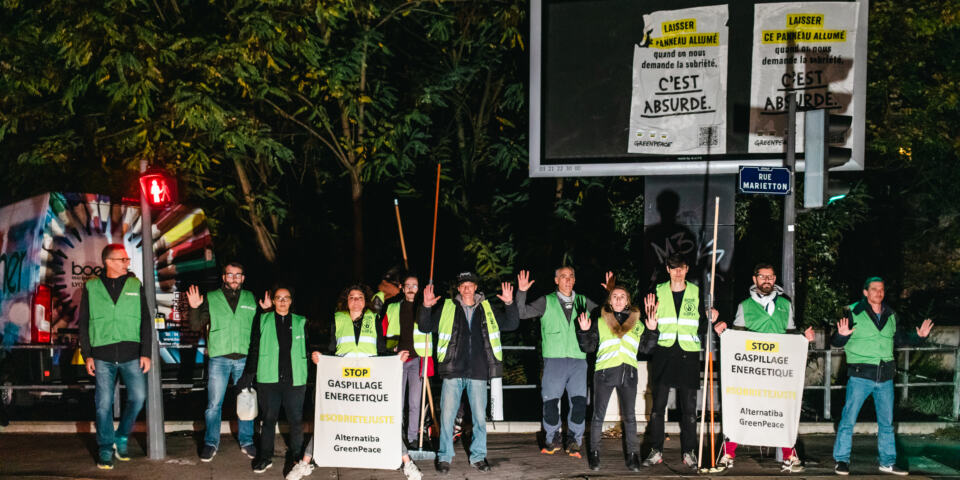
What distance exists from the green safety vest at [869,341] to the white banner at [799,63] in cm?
261

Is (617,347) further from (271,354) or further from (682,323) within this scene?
(271,354)

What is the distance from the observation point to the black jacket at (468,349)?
28.3 ft

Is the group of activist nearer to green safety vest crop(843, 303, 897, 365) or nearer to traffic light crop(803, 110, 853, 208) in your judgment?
green safety vest crop(843, 303, 897, 365)

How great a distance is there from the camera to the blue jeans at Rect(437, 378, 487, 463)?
863 cm

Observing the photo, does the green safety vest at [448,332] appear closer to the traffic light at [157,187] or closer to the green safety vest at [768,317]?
the green safety vest at [768,317]

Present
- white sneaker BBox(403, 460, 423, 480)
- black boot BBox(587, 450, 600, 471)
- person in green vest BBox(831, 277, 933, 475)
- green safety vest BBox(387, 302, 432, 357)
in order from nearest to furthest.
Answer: white sneaker BBox(403, 460, 423, 480) < person in green vest BBox(831, 277, 933, 475) < black boot BBox(587, 450, 600, 471) < green safety vest BBox(387, 302, 432, 357)

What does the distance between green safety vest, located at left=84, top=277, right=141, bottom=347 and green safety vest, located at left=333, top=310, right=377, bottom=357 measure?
6.53ft

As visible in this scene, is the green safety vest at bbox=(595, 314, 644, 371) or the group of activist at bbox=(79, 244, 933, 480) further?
the green safety vest at bbox=(595, 314, 644, 371)

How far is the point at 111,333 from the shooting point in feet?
28.5

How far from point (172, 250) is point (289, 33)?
378 centimetres

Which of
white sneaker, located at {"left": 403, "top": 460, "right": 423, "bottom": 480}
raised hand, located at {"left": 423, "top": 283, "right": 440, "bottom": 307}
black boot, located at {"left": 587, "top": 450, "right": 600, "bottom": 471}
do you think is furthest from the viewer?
black boot, located at {"left": 587, "top": 450, "right": 600, "bottom": 471}

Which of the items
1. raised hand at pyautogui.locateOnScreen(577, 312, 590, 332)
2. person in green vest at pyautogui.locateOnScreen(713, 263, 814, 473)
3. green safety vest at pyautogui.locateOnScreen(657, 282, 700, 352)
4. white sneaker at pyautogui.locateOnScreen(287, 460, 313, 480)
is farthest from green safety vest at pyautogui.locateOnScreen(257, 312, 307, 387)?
person in green vest at pyautogui.locateOnScreen(713, 263, 814, 473)

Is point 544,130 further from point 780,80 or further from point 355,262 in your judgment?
point 355,262

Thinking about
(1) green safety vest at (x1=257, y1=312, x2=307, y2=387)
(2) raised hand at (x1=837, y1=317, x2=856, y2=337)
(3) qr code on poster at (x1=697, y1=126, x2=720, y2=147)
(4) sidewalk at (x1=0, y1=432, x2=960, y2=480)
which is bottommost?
(4) sidewalk at (x1=0, y1=432, x2=960, y2=480)
